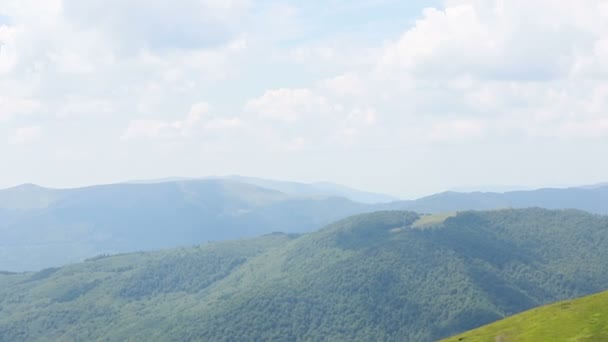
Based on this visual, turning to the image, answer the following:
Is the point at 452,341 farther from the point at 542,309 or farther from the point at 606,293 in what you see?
the point at 606,293

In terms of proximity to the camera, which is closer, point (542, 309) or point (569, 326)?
point (569, 326)

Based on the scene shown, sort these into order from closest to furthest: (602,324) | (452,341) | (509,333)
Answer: (602,324)
(509,333)
(452,341)

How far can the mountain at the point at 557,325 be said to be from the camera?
123562 mm

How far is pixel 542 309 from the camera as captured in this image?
518 ft

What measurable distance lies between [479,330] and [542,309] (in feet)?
57.2

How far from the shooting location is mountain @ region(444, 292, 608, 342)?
124 meters

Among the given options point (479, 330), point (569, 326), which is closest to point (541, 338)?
point (569, 326)

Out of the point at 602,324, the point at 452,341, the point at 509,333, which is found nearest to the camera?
the point at 602,324

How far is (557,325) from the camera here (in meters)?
134

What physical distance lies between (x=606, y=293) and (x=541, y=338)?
33238 mm

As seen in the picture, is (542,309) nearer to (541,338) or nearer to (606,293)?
(606,293)

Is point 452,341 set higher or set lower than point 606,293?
lower

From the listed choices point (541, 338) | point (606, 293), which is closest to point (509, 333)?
point (541, 338)

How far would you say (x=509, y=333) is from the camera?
141375mm
